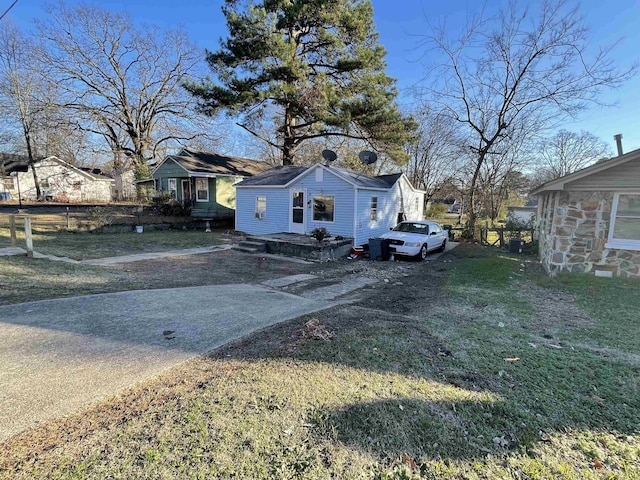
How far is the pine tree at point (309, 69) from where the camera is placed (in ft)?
56.1

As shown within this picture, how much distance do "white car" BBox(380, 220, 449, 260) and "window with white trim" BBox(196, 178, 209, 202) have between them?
13735 mm

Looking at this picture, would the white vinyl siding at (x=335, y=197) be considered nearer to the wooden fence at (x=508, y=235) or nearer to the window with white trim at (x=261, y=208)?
the window with white trim at (x=261, y=208)

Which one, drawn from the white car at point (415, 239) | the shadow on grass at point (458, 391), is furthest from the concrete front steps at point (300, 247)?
the shadow on grass at point (458, 391)

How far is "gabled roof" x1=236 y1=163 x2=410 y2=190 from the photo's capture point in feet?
44.3

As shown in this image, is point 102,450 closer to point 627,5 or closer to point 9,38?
point 627,5

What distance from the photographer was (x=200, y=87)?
1770cm

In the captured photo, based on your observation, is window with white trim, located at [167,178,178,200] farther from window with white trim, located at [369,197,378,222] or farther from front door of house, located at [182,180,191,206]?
window with white trim, located at [369,197,378,222]

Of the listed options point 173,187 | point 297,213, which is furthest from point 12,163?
point 297,213

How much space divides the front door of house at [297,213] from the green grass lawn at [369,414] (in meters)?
10.3

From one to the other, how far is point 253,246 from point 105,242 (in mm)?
5593

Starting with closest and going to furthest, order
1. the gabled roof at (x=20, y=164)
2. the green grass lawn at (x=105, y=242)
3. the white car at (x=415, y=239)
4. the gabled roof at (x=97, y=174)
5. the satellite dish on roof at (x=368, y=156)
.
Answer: the green grass lawn at (x=105, y=242) < the white car at (x=415, y=239) < the satellite dish on roof at (x=368, y=156) < the gabled roof at (x=20, y=164) < the gabled roof at (x=97, y=174)

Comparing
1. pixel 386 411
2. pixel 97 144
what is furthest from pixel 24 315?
pixel 97 144

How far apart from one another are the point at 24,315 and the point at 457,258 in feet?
42.0

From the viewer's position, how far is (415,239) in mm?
12375
